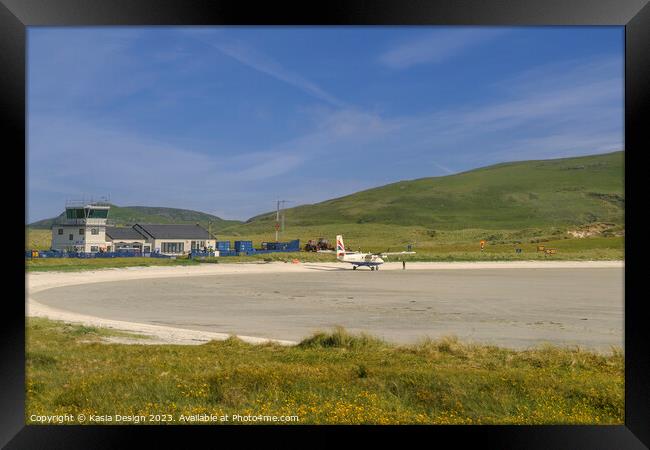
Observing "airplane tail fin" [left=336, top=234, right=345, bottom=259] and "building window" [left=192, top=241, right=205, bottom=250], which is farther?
"building window" [left=192, top=241, right=205, bottom=250]

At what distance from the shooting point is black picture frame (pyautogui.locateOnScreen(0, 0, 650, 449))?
161 inches

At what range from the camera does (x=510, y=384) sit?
491cm

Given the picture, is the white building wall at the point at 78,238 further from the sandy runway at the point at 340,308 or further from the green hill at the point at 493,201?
the green hill at the point at 493,201

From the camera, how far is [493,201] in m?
157

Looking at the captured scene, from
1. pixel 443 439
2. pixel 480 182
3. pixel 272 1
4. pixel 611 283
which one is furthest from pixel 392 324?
pixel 480 182

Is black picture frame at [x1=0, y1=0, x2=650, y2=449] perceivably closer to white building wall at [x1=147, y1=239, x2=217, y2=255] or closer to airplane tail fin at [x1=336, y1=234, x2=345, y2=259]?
airplane tail fin at [x1=336, y1=234, x2=345, y2=259]

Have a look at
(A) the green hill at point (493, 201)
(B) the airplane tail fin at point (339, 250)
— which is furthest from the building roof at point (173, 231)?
(A) the green hill at point (493, 201)

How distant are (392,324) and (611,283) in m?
22.3

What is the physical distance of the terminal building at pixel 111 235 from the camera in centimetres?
5450

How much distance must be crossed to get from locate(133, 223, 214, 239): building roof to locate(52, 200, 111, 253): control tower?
5.48m

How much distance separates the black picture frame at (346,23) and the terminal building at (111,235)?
51094mm

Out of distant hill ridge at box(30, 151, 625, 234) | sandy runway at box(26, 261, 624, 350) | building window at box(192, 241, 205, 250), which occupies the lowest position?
sandy runway at box(26, 261, 624, 350)

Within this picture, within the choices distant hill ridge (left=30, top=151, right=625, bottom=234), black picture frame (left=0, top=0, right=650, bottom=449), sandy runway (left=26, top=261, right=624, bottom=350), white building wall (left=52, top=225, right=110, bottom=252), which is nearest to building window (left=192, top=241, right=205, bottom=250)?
white building wall (left=52, top=225, right=110, bottom=252)

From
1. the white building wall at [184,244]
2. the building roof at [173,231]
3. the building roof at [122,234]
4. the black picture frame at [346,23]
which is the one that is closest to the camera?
the black picture frame at [346,23]
